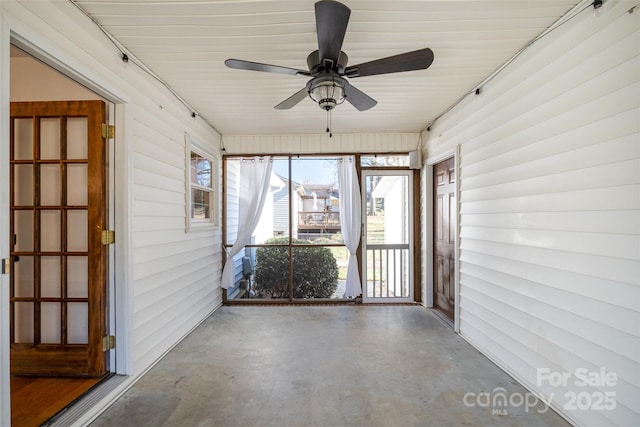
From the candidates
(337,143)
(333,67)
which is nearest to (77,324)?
(333,67)

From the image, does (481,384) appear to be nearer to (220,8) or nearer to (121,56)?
(220,8)

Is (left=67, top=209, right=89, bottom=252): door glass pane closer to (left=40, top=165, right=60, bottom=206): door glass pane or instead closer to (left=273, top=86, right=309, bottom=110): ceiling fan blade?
(left=40, top=165, right=60, bottom=206): door glass pane

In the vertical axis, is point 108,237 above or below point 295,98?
below

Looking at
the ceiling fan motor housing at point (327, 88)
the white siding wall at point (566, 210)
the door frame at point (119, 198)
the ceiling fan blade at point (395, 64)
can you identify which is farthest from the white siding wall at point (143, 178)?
the white siding wall at point (566, 210)

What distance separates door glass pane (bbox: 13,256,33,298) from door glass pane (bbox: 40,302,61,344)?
16cm

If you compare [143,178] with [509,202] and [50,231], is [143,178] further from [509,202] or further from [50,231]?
[509,202]

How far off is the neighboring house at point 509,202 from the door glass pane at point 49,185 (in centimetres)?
48

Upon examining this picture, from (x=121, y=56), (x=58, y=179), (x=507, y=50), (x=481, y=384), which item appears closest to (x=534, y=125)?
(x=507, y=50)

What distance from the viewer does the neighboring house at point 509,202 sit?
1562mm

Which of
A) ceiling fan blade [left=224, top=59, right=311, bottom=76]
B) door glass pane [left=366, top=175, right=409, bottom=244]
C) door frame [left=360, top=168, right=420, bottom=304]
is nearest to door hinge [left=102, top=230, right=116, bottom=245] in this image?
ceiling fan blade [left=224, top=59, right=311, bottom=76]

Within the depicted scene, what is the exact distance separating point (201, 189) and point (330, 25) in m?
2.89

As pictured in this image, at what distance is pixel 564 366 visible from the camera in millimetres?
1922

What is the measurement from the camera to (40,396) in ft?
6.81

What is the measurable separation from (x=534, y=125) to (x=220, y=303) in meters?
4.22
